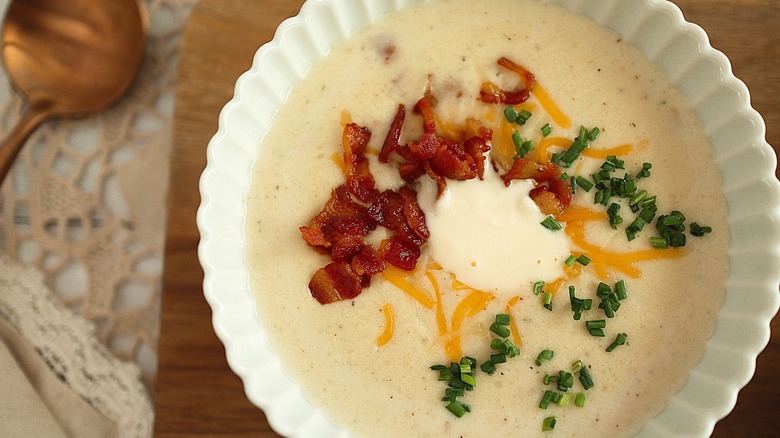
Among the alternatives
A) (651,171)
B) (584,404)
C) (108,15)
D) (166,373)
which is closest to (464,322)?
(584,404)

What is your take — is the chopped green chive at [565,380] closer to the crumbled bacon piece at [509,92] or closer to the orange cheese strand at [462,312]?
the orange cheese strand at [462,312]

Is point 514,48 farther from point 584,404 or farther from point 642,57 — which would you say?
point 584,404

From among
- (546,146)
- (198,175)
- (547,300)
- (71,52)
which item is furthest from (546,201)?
(71,52)

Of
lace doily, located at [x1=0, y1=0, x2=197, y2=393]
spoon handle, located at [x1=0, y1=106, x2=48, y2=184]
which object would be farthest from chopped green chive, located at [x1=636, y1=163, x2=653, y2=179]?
spoon handle, located at [x1=0, y1=106, x2=48, y2=184]

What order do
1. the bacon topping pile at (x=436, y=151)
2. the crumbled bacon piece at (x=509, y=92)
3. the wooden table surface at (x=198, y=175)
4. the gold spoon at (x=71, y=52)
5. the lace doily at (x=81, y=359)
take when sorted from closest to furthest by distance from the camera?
the bacon topping pile at (x=436, y=151)
the crumbled bacon piece at (x=509, y=92)
the wooden table surface at (x=198, y=175)
the lace doily at (x=81, y=359)
the gold spoon at (x=71, y=52)

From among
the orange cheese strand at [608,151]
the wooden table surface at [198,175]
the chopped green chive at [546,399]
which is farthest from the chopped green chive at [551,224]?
the wooden table surface at [198,175]

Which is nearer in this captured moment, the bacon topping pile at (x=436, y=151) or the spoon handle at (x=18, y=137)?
the bacon topping pile at (x=436, y=151)

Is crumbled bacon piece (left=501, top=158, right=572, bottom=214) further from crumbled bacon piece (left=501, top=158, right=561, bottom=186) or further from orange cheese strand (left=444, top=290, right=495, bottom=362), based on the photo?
orange cheese strand (left=444, top=290, right=495, bottom=362)
